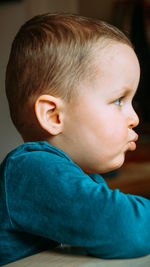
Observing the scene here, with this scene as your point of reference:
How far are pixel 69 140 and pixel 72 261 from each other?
0.23 m

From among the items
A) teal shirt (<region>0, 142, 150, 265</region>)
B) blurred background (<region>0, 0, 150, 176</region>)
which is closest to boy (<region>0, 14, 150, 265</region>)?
teal shirt (<region>0, 142, 150, 265</region>)

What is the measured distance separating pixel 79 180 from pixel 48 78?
7.7 inches

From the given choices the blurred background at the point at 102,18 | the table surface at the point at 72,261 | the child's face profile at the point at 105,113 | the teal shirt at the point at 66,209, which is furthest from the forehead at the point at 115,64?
the blurred background at the point at 102,18

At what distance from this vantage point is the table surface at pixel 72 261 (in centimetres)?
56

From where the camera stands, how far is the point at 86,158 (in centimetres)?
74

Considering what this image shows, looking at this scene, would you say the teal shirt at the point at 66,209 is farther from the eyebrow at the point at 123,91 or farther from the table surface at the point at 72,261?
the eyebrow at the point at 123,91

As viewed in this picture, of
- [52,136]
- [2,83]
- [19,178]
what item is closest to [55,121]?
[52,136]

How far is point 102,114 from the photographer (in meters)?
0.71

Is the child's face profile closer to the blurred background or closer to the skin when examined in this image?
the skin


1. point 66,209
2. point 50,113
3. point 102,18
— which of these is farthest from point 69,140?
point 102,18

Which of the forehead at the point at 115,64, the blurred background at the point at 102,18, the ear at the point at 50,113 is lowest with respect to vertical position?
the blurred background at the point at 102,18

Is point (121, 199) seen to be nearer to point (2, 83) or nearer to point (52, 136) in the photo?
point (52, 136)

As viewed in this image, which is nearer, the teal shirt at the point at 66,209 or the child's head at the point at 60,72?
the teal shirt at the point at 66,209

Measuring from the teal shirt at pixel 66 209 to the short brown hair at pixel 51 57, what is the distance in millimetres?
119
